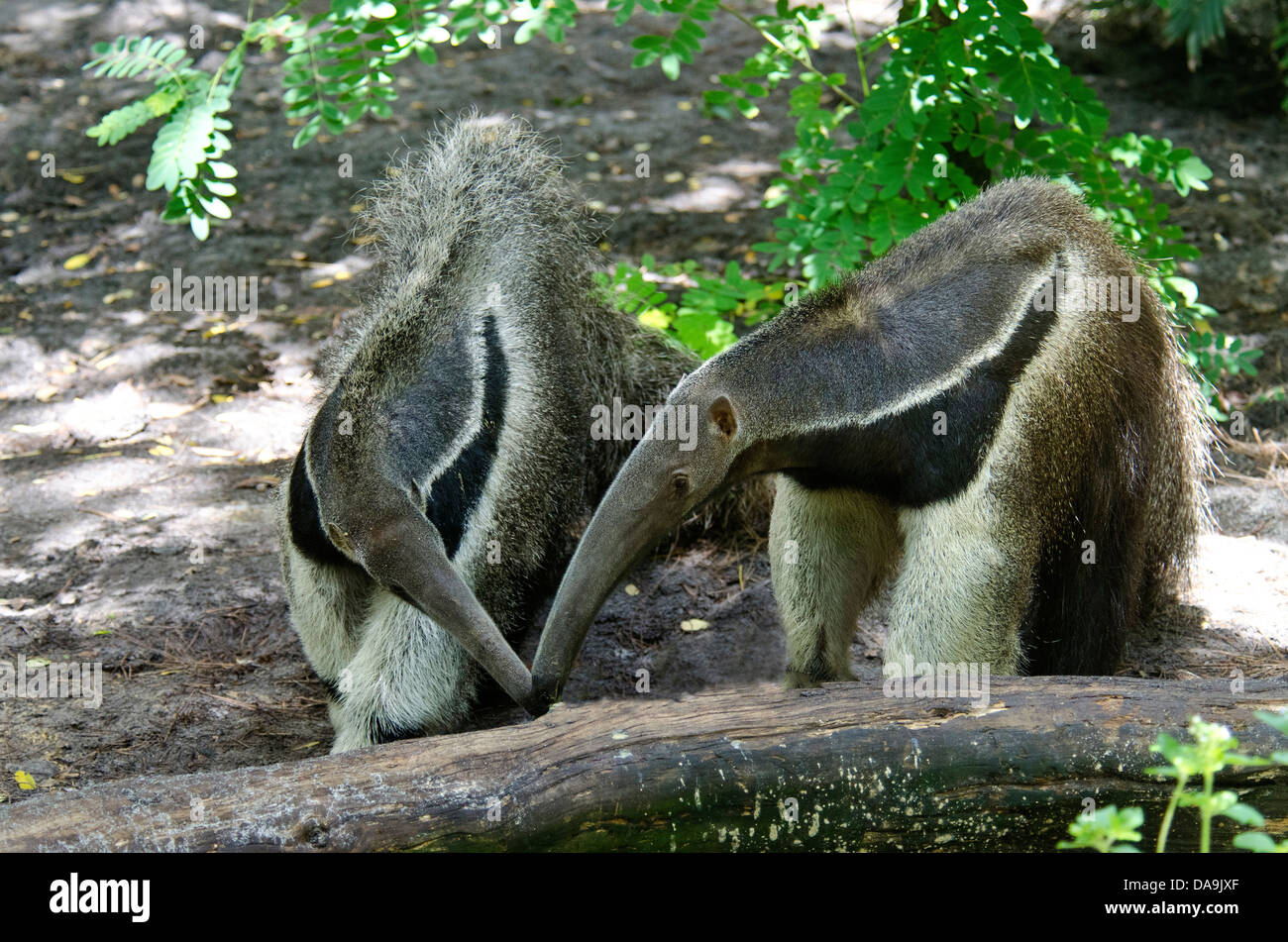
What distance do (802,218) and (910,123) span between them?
3.58 ft

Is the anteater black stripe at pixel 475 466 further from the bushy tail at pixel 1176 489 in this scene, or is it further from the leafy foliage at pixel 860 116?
the bushy tail at pixel 1176 489

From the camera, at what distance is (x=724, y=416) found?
13.3 feet

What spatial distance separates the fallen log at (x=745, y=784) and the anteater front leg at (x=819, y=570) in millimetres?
1495

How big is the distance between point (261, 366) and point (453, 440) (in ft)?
12.9

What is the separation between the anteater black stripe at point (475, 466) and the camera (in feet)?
15.6

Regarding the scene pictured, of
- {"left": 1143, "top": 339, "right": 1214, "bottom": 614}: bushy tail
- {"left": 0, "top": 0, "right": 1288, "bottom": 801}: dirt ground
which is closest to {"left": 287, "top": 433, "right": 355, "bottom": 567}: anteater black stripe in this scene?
{"left": 0, "top": 0, "right": 1288, "bottom": 801}: dirt ground

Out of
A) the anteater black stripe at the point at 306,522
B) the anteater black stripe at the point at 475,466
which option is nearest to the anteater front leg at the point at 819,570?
the anteater black stripe at the point at 475,466

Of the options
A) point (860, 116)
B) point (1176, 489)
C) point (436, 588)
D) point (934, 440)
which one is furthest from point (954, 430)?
point (860, 116)

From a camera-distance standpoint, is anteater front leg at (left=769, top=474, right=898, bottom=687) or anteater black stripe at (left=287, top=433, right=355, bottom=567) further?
anteater front leg at (left=769, top=474, right=898, bottom=687)

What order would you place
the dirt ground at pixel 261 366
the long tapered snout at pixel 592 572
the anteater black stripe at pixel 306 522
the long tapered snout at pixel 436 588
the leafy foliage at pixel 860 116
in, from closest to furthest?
the long tapered snout at pixel 592 572, the long tapered snout at pixel 436 588, the anteater black stripe at pixel 306 522, the leafy foliage at pixel 860 116, the dirt ground at pixel 261 366

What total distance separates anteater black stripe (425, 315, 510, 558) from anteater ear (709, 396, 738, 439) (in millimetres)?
1238

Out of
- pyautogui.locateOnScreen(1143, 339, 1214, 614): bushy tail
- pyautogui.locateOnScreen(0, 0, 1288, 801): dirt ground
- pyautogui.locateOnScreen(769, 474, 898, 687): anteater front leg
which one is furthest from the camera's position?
pyautogui.locateOnScreen(0, 0, 1288, 801): dirt ground

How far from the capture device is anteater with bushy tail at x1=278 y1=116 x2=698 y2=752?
425 cm

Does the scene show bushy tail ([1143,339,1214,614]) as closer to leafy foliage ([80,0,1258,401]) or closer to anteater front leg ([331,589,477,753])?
leafy foliage ([80,0,1258,401])
